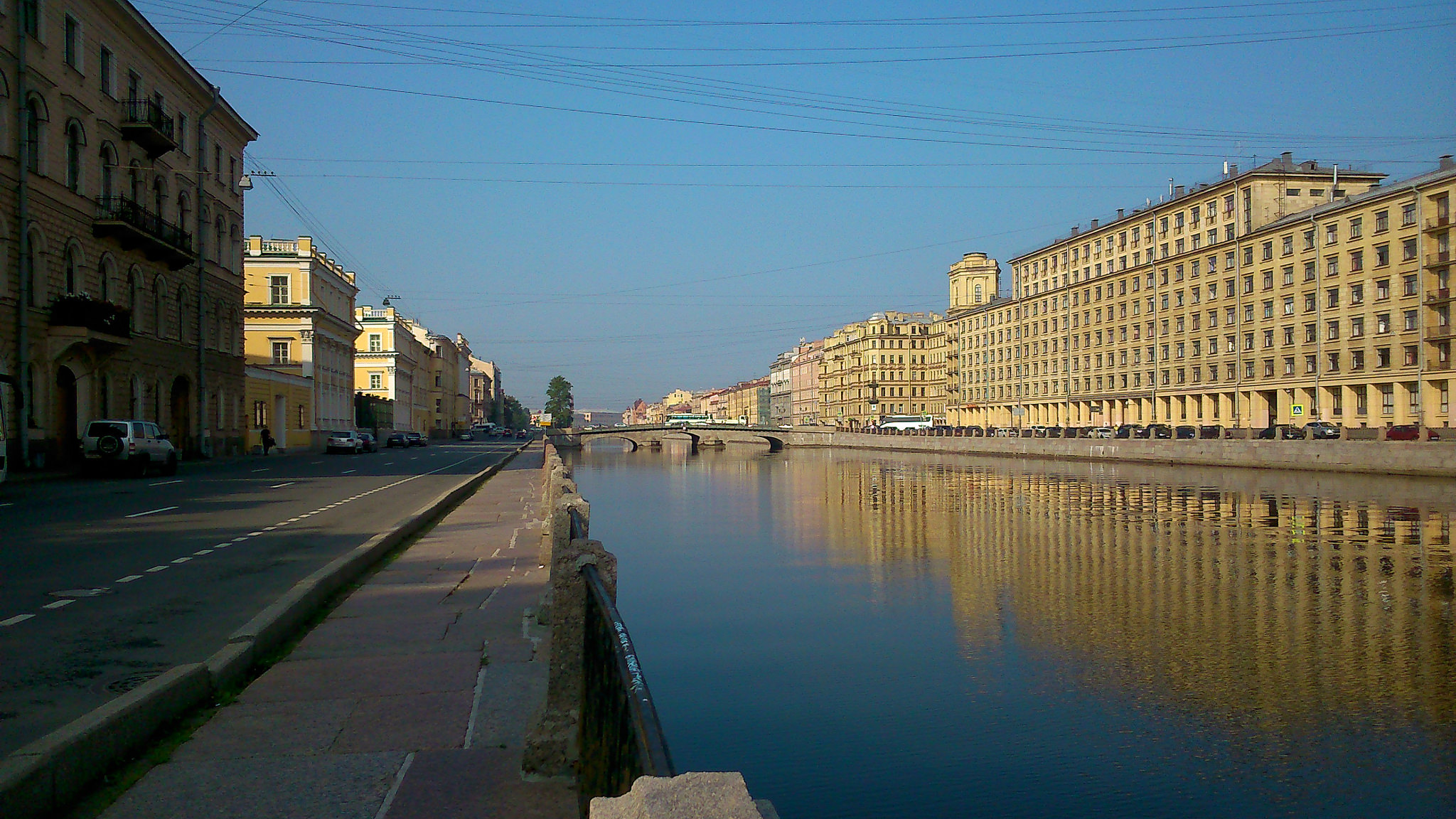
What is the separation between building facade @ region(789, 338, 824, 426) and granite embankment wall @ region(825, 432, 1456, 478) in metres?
105

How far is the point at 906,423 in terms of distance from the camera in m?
116

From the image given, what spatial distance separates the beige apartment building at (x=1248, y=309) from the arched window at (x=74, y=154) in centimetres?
5794

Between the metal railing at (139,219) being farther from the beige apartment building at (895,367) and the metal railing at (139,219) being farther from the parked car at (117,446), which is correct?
the beige apartment building at (895,367)

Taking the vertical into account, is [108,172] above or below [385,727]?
above

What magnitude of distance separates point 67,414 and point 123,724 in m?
33.9

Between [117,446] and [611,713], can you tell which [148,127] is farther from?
[611,713]

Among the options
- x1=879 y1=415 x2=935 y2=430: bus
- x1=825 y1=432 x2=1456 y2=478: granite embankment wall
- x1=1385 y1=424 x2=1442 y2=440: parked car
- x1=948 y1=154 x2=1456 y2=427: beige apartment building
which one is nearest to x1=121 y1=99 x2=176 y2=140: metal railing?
x1=825 y1=432 x2=1456 y2=478: granite embankment wall

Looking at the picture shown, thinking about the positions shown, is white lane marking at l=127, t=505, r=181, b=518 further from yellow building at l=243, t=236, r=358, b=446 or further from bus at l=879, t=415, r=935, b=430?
bus at l=879, t=415, r=935, b=430

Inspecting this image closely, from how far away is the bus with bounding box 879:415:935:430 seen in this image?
111938mm

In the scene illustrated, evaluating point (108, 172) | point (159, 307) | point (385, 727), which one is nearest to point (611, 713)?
point (385, 727)

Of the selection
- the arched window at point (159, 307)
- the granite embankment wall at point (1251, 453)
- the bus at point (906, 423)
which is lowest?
the granite embankment wall at point (1251, 453)

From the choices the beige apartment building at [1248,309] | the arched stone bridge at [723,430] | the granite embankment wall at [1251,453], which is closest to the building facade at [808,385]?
the arched stone bridge at [723,430]

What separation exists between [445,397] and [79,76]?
111 metres

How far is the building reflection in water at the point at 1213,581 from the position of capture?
396 inches
